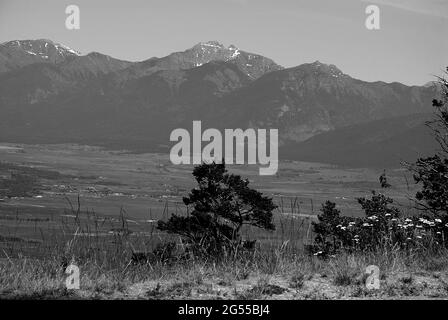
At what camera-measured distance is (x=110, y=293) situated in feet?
26.2

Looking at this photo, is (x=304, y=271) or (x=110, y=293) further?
(x=304, y=271)

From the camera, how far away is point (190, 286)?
836 centimetres

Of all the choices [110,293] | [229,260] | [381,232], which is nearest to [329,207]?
[381,232]

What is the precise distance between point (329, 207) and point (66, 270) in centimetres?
2300

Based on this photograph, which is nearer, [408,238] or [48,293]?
[48,293]
